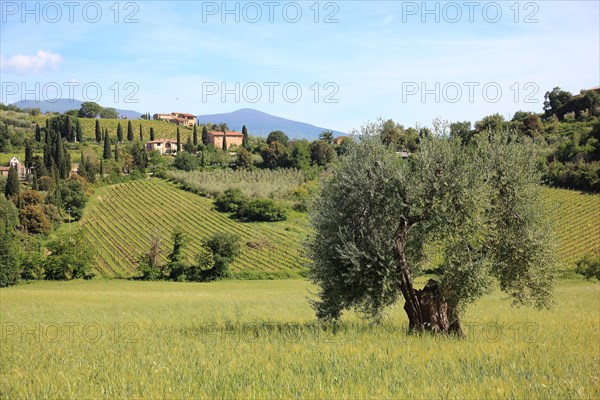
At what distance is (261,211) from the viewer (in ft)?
342

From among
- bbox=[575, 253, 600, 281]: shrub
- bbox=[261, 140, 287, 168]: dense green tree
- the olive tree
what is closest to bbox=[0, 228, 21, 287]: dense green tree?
the olive tree

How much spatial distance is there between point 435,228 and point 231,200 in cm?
9278

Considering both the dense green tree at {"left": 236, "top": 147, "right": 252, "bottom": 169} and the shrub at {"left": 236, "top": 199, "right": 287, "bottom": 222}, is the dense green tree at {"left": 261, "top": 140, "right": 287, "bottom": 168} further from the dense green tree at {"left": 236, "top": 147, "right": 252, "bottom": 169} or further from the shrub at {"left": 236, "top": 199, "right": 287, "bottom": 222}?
the shrub at {"left": 236, "top": 199, "right": 287, "bottom": 222}

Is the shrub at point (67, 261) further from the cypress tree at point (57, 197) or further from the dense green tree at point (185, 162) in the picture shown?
the dense green tree at point (185, 162)

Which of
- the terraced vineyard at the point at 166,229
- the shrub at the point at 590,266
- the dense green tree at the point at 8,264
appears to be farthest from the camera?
the terraced vineyard at the point at 166,229

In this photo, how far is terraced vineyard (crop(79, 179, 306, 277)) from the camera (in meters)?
77.8

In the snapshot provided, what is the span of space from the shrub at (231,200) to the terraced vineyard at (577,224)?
5641 cm

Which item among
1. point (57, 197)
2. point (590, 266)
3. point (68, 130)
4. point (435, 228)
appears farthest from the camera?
point (68, 130)

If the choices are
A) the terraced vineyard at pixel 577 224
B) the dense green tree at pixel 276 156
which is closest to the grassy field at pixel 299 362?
the terraced vineyard at pixel 577 224

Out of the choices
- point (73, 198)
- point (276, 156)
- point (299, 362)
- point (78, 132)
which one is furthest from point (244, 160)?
point (299, 362)

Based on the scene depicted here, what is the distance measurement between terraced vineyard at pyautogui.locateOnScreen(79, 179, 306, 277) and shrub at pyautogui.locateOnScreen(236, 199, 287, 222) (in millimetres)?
2667

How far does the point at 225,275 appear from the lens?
6969cm

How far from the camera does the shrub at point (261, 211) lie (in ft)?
341

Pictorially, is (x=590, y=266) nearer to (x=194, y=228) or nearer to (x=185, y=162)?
(x=194, y=228)
